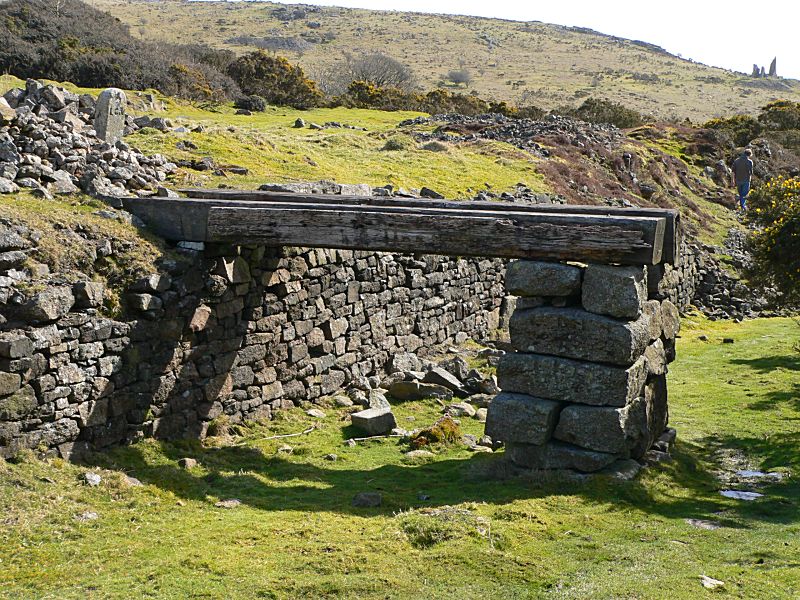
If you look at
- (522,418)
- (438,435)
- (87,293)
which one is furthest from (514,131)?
(87,293)

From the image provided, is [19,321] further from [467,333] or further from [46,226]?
[467,333]

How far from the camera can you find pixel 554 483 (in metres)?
10.2

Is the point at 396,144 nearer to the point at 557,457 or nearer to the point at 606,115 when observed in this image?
the point at 557,457

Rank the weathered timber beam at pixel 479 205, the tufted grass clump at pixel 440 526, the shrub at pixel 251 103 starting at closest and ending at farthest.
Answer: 1. the tufted grass clump at pixel 440 526
2. the weathered timber beam at pixel 479 205
3. the shrub at pixel 251 103

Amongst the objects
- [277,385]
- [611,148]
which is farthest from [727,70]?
[277,385]

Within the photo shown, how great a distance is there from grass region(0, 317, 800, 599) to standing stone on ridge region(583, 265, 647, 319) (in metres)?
1.90

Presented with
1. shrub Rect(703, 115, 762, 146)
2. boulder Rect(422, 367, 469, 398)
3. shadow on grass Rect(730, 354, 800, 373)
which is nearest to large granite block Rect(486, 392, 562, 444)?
boulder Rect(422, 367, 469, 398)

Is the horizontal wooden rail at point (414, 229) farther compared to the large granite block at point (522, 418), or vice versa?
the large granite block at point (522, 418)

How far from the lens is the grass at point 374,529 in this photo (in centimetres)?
746

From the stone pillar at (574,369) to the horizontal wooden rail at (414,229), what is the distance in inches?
10.9

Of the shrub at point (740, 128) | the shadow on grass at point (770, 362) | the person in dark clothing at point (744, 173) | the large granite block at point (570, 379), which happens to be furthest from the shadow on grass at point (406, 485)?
the shrub at point (740, 128)

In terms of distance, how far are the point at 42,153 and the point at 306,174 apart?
679 centimetres

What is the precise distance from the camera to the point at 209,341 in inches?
476

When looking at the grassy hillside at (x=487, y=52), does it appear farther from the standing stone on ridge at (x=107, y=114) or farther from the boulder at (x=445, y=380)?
the boulder at (x=445, y=380)
